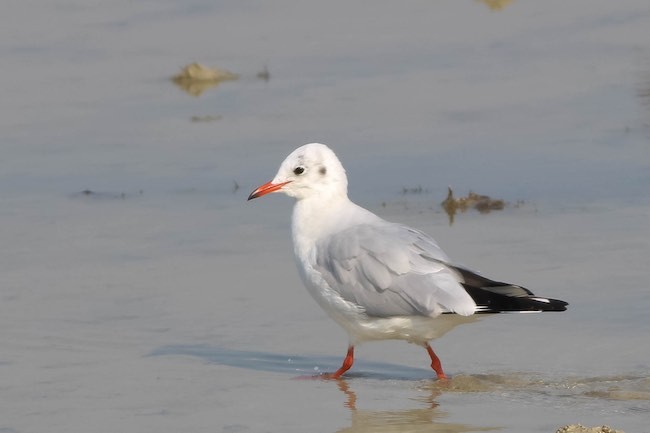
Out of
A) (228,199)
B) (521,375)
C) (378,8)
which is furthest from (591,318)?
(378,8)

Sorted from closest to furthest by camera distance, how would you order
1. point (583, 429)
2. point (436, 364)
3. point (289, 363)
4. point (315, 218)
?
point (583, 429), point (436, 364), point (289, 363), point (315, 218)

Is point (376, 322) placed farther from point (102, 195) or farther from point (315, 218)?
point (102, 195)

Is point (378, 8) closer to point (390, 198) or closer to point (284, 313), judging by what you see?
point (390, 198)

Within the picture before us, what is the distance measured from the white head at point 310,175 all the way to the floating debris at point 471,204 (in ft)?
6.14

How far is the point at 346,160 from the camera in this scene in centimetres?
1084

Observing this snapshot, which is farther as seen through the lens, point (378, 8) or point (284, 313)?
point (378, 8)

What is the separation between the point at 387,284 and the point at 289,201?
2977 millimetres

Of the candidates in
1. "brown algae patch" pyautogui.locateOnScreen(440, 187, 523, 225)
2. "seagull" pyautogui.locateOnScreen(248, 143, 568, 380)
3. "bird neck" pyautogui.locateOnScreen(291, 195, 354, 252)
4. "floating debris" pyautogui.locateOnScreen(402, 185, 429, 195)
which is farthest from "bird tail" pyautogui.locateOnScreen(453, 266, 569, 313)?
"floating debris" pyautogui.locateOnScreen(402, 185, 429, 195)

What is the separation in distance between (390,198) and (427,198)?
0.24 meters

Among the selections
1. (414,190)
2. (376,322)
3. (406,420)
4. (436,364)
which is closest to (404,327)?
(376,322)

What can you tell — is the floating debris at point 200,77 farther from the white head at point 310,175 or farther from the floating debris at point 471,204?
the white head at point 310,175

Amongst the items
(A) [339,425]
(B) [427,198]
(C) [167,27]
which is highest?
(C) [167,27]

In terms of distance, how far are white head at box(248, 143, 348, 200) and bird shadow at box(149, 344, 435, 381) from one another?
83 cm

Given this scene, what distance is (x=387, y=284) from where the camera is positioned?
23.7ft
